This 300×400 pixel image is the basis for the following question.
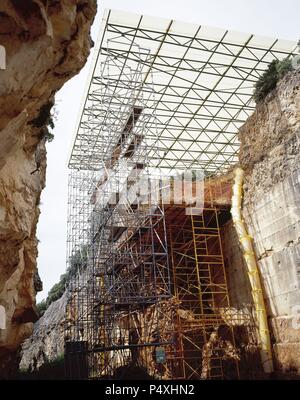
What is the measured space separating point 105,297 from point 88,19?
10.9 m

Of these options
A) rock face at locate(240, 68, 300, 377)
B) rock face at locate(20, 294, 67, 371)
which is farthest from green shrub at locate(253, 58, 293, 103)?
rock face at locate(20, 294, 67, 371)

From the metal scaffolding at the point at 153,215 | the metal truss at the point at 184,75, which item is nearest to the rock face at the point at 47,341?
the metal scaffolding at the point at 153,215

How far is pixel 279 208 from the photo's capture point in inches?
542

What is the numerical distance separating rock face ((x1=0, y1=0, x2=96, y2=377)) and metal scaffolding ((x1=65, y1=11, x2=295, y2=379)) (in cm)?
641

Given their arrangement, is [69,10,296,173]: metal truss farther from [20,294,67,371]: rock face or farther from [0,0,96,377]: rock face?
[20,294,67,371]: rock face

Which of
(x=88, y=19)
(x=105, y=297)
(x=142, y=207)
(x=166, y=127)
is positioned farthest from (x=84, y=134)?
(x=88, y=19)

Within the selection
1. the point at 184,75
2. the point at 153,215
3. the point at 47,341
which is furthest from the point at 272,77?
the point at 47,341

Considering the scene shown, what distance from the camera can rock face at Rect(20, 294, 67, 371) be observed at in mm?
26702

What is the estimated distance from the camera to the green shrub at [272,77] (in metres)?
15.5

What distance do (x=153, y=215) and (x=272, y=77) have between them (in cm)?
686

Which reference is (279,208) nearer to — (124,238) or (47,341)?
(124,238)

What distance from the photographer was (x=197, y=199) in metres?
17.4

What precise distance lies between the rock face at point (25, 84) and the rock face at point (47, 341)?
17.9 metres

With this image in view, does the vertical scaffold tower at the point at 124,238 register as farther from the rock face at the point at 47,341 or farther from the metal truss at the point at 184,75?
the rock face at the point at 47,341
